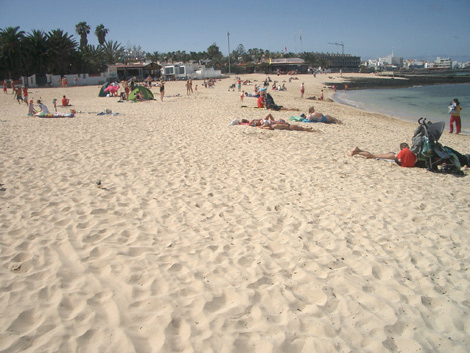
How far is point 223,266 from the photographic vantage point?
3.33 meters

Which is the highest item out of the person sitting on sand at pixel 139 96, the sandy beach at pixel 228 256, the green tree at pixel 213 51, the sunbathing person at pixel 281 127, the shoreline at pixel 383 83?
the green tree at pixel 213 51

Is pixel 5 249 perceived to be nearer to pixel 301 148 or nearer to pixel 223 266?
pixel 223 266

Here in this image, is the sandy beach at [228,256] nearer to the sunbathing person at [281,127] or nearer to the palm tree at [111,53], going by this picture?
the sunbathing person at [281,127]

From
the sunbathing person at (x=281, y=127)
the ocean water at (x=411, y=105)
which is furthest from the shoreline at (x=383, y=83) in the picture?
the sunbathing person at (x=281, y=127)

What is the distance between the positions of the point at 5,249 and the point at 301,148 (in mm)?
6872

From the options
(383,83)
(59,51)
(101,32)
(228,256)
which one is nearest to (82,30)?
(101,32)

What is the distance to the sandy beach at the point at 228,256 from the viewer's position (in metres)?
2.48

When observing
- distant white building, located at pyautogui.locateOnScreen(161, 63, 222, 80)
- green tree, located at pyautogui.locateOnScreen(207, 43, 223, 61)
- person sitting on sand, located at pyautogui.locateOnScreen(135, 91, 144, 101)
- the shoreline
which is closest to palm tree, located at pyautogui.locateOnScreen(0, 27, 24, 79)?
distant white building, located at pyautogui.locateOnScreen(161, 63, 222, 80)

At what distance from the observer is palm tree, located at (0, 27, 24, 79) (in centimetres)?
3675

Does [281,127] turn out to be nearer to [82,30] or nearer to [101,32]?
[82,30]

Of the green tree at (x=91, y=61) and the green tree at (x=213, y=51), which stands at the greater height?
the green tree at (x=213, y=51)

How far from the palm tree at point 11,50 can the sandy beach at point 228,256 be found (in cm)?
3863

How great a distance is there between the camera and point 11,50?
121 feet

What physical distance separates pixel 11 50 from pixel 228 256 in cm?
4445
